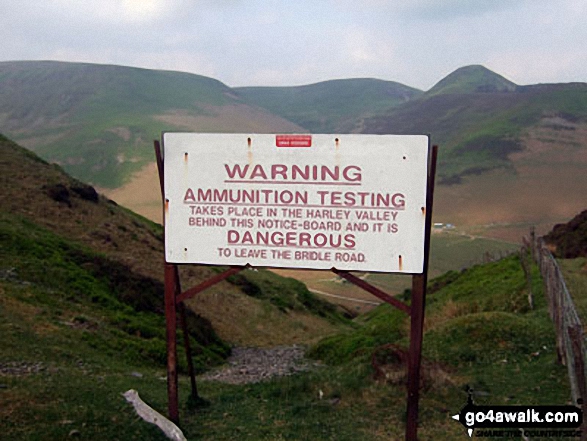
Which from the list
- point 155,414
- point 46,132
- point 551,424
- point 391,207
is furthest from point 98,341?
point 46,132

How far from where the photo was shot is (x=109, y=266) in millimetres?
25641

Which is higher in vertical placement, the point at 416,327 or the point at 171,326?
the point at 416,327

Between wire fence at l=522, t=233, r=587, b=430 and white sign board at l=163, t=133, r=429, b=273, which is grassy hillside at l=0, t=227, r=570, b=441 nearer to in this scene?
wire fence at l=522, t=233, r=587, b=430

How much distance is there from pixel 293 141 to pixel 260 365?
1348 centimetres

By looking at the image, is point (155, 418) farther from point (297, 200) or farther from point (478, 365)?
point (478, 365)

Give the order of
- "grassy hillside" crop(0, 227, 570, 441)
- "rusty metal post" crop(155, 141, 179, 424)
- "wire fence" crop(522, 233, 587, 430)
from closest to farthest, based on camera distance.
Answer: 1. "wire fence" crop(522, 233, 587, 430)
2. "grassy hillside" crop(0, 227, 570, 441)
3. "rusty metal post" crop(155, 141, 179, 424)

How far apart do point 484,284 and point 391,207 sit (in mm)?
21432

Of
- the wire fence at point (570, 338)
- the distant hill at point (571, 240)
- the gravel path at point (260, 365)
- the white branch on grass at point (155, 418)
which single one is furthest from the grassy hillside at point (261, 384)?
the distant hill at point (571, 240)

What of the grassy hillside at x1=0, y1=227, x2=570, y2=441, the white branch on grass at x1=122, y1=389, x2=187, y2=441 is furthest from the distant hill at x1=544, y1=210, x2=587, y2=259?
the white branch on grass at x1=122, y1=389, x2=187, y2=441

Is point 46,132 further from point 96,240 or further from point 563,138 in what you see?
point 96,240

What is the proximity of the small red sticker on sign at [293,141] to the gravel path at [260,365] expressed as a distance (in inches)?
341

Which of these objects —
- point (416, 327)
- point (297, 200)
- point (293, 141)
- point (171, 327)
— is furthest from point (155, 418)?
point (293, 141)

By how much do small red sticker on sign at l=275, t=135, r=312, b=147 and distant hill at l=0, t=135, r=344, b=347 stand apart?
46.5 feet

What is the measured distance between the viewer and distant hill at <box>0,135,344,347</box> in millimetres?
22516
